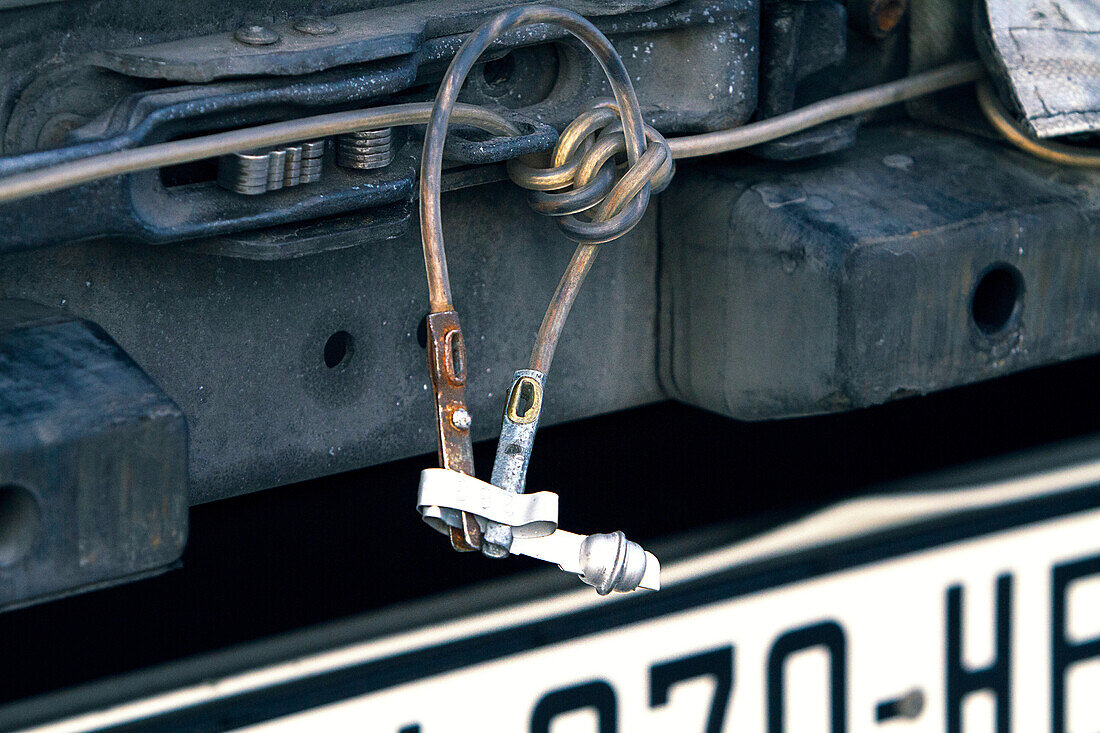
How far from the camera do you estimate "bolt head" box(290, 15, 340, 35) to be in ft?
2.89

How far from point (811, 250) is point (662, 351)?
17cm

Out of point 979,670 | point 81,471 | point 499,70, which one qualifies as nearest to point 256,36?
point 499,70

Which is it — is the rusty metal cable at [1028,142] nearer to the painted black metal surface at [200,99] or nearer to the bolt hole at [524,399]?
the painted black metal surface at [200,99]

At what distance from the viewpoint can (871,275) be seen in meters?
1.02

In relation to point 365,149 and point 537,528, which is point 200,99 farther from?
point 537,528

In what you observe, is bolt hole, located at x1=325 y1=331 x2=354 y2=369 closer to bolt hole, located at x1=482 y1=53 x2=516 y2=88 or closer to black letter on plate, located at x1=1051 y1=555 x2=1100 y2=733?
bolt hole, located at x1=482 y1=53 x2=516 y2=88

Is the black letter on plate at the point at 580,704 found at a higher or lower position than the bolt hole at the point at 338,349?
lower

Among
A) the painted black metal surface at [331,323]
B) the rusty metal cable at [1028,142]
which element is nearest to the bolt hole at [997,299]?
the rusty metal cable at [1028,142]

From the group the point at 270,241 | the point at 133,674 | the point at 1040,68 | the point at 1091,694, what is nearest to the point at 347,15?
the point at 270,241

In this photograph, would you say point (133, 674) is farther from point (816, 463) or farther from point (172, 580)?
point (816, 463)

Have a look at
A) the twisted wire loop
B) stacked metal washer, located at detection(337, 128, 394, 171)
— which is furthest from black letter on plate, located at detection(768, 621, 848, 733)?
stacked metal washer, located at detection(337, 128, 394, 171)

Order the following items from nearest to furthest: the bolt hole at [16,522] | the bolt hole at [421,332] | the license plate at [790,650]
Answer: the bolt hole at [16,522]
the license plate at [790,650]
the bolt hole at [421,332]

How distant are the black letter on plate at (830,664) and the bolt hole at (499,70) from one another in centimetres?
43

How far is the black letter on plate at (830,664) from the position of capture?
105 cm
